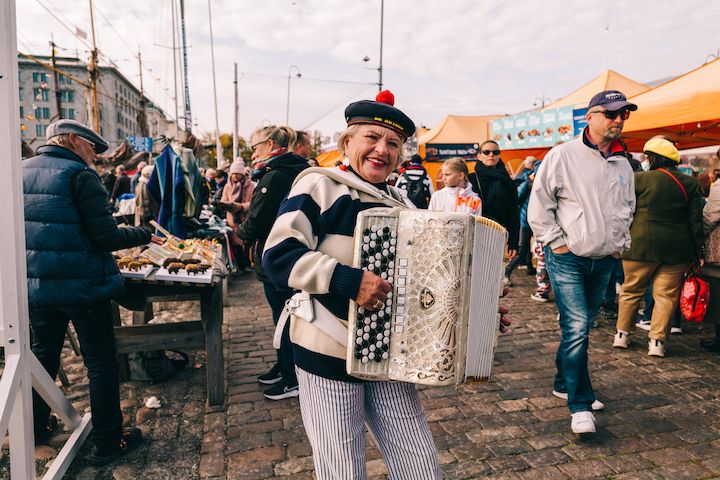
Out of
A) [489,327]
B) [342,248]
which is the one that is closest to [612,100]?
[489,327]

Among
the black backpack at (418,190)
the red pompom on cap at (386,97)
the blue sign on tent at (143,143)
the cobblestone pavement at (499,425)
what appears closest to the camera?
the red pompom on cap at (386,97)

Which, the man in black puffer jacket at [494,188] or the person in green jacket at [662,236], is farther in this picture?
the man in black puffer jacket at [494,188]

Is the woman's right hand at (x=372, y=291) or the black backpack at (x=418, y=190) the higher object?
the black backpack at (x=418, y=190)

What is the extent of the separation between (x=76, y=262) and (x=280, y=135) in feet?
5.83

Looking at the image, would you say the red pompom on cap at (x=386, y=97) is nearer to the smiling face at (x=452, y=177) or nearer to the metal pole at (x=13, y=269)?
the metal pole at (x=13, y=269)

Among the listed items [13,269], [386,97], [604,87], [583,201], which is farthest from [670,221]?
[604,87]

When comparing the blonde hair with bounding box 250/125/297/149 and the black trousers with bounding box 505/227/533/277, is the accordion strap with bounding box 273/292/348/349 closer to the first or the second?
the blonde hair with bounding box 250/125/297/149

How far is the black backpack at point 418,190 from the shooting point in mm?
7902

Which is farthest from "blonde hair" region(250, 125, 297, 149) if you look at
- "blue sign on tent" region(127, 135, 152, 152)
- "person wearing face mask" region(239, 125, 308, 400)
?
"blue sign on tent" region(127, 135, 152, 152)

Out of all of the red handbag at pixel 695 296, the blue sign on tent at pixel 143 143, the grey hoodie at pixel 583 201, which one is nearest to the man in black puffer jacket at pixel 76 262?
the grey hoodie at pixel 583 201

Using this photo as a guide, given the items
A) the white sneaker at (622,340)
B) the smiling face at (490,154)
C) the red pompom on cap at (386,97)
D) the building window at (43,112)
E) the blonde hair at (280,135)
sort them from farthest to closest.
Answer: the building window at (43,112) → the smiling face at (490,154) → the white sneaker at (622,340) → the blonde hair at (280,135) → the red pompom on cap at (386,97)

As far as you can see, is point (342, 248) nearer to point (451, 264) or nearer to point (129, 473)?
point (451, 264)

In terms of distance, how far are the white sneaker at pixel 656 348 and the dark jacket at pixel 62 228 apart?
5.05 m

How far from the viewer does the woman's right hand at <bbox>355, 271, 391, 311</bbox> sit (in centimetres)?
165
